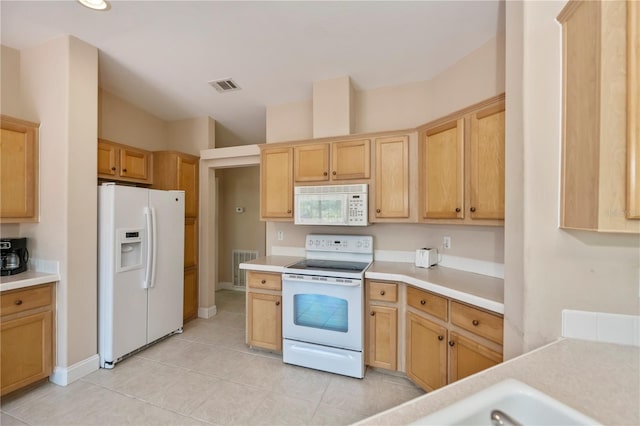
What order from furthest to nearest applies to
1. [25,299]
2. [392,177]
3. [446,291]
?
[392,177] < [25,299] < [446,291]

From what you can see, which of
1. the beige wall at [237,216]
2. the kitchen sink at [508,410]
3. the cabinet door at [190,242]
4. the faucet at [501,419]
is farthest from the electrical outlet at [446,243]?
the beige wall at [237,216]

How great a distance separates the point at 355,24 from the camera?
2.18 metres

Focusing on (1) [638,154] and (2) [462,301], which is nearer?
(1) [638,154]

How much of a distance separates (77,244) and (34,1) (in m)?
1.88

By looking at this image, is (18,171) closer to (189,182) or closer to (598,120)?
(189,182)

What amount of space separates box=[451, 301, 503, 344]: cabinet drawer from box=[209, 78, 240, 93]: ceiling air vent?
123 inches

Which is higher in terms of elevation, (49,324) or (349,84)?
(349,84)

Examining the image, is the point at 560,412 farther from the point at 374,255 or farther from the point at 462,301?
the point at 374,255

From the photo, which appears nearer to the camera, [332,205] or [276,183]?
[332,205]

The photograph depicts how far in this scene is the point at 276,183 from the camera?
3033mm

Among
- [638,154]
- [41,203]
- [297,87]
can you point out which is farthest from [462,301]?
[41,203]

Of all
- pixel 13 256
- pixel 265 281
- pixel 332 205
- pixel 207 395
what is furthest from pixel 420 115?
pixel 13 256

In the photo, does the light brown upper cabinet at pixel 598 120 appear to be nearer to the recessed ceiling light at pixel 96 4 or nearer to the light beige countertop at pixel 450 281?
the light beige countertop at pixel 450 281

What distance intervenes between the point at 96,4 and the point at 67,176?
137 cm
